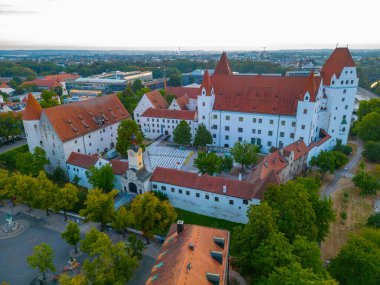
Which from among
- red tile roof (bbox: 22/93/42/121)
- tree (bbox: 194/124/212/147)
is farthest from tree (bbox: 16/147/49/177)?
tree (bbox: 194/124/212/147)

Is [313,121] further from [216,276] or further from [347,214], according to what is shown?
[216,276]

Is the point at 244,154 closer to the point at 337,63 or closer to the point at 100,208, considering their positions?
the point at 100,208

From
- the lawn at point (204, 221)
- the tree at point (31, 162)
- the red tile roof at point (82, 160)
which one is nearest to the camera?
the lawn at point (204, 221)

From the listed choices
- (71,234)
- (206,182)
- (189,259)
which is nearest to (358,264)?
(189,259)

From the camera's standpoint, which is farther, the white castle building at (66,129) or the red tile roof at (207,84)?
the red tile roof at (207,84)

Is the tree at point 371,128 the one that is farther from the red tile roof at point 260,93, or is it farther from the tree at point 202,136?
the tree at point 202,136

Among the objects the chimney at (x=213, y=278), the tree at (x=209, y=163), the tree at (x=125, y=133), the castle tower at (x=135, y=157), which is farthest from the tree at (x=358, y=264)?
the tree at (x=125, y=133)

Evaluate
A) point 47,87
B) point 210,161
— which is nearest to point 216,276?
point 210,161
